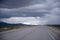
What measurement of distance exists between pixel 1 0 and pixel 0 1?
0.10 meters

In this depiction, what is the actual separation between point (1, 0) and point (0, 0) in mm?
68

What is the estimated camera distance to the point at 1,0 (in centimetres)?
810

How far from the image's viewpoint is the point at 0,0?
805 centimetres

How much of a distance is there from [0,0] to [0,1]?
0.06 meters
